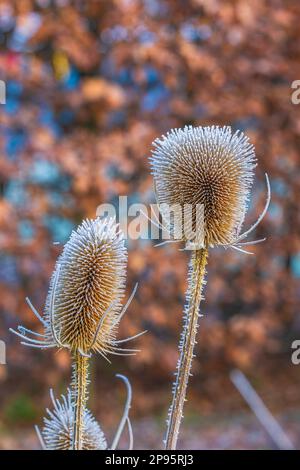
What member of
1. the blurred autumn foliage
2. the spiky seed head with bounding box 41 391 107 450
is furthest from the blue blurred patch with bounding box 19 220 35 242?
the spiky seed head with bounding box 41 391 107 450

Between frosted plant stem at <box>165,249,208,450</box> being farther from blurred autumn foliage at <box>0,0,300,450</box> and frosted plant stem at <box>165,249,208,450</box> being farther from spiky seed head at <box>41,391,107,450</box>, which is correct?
blurred autumn foliage at <box>0,0,300,450</box>

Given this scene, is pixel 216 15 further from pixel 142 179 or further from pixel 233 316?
pixel 233 316

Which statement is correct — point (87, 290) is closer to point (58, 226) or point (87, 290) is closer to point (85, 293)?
point (85, 293)

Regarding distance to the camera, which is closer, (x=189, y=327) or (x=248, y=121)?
(x=189, y=327)

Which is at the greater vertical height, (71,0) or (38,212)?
(71,0)

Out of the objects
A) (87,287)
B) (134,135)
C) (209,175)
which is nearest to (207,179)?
(209,175)

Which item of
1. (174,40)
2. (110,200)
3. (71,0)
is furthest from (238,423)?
(71,0)

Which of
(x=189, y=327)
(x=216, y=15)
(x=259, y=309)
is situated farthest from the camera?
(x=259, y=309)
